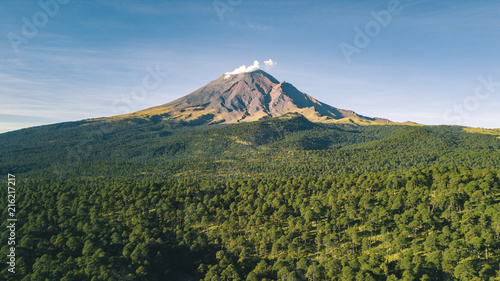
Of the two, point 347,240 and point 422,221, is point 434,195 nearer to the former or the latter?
point 422,221

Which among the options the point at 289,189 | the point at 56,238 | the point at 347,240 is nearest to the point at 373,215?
the point at 347,240

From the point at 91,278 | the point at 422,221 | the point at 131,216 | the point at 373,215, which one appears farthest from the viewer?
the point at 131,216

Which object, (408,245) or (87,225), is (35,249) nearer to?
(87,225)

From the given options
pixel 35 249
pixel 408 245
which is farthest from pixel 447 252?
pixel 35 249

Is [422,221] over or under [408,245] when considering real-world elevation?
over

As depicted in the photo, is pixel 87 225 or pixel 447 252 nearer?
pixel 447 252

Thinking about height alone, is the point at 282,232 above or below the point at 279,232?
below

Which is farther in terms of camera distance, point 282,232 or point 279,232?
point 282,232

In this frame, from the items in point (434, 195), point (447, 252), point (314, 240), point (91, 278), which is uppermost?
point (434, 195)

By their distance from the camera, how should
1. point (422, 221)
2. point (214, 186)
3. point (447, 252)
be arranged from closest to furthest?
point (447, 252)
point (422, 221)
point (214, 186)
